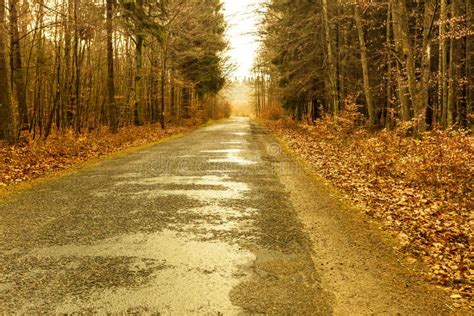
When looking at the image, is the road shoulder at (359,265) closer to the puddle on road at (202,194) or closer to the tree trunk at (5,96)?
the puddle on road at (202,194)

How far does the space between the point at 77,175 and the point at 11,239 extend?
5067mm

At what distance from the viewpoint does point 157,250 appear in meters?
5.20

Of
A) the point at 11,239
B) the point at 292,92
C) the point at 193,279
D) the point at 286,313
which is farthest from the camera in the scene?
the point at 292,92

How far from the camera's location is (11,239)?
5641 millimetres

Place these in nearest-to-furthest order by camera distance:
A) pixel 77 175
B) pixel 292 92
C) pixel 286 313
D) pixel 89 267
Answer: pixel 286 313 < pixel 89 267 < pixel 77 175 < pixel 292 92

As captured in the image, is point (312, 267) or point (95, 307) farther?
point (312, 267)

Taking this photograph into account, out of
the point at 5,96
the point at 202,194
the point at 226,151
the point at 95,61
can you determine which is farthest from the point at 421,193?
the point at 95,61

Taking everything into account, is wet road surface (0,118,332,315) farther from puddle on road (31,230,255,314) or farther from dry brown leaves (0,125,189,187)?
dry brown leaves (0,125,189,187)

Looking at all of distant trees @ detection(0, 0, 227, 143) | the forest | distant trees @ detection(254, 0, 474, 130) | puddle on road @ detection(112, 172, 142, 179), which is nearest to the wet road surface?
puddle on road @ detection(112, 172, 142, 179)

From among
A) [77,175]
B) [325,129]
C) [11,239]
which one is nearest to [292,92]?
[325,129]

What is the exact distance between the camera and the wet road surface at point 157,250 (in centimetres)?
391

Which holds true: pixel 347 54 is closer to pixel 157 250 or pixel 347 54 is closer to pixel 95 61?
pixel 95 61

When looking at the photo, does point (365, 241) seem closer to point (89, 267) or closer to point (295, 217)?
point (295, 217)

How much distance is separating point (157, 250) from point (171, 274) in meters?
0.78
